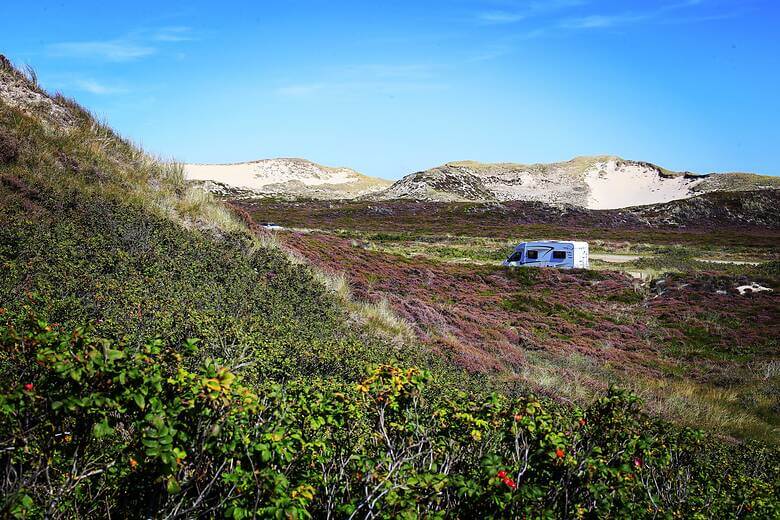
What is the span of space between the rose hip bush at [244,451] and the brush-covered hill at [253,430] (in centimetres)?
1

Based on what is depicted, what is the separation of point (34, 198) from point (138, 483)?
9.48 m

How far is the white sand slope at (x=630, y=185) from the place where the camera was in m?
103

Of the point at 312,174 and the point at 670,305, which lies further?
the point at 312,174

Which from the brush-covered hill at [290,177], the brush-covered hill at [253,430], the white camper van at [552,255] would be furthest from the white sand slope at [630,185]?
the brush-covered hill at [253,430]

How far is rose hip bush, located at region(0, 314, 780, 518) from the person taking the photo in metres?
2.49

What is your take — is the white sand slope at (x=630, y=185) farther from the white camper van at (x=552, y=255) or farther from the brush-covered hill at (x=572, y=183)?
the white camper van at (x=552, y=255)

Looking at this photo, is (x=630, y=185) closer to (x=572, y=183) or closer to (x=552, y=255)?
(x=572, y=183)

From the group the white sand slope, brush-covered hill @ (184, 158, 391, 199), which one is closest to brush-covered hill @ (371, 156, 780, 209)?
the white sand slope

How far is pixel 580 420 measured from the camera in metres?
3.96

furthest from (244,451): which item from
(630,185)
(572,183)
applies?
(630,185)

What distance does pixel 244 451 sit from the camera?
9.14 ft

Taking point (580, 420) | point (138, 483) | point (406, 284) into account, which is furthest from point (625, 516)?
point (406, 284)

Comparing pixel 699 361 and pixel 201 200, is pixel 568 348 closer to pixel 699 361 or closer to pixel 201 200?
pixel 699 361

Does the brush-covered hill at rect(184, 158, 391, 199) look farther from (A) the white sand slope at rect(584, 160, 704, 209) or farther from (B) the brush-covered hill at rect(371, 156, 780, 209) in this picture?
(A) the white sand slope at rect(584, 160, 704, 209)
